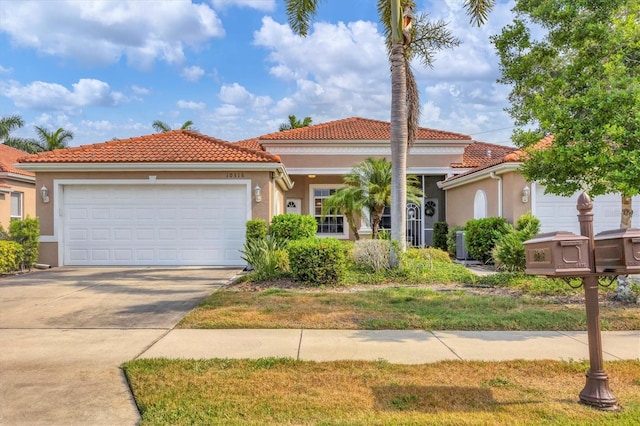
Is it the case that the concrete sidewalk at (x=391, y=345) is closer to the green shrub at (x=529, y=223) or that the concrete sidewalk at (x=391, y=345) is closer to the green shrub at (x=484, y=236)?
the green shrub at (x=529, y=223)

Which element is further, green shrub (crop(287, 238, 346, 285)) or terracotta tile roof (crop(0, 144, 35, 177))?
terracotta tile roof (crop(0, 144, 35, 177))

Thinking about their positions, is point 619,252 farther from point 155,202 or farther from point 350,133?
point 350,133

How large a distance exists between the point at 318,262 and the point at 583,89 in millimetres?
6160

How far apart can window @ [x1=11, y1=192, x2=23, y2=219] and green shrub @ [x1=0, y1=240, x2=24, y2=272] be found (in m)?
7.55

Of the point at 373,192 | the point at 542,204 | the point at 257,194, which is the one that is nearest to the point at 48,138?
the point at 257,194

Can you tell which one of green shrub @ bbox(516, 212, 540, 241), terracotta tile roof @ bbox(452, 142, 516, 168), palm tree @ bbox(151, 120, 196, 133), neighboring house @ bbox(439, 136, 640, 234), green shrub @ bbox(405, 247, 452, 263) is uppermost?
palm tree @ bbox(151, 120, 196, 133)

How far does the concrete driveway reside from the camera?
12.7 feet

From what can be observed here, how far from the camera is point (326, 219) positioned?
2178 cm

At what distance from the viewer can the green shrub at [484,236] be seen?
13809 mm

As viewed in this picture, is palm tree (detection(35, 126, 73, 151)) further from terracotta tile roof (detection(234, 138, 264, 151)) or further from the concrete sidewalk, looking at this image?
the concrete sidewalk

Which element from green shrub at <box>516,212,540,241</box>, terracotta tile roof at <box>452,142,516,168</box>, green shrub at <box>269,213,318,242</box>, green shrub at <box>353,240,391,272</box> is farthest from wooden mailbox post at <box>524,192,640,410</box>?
terracotta tile roof at <box>452,142,516,168</box>

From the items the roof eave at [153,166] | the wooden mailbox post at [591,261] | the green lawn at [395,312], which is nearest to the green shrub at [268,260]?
the green lawn at [395,312]

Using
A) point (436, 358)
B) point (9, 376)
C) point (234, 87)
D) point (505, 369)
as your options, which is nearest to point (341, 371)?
point (436, 358)

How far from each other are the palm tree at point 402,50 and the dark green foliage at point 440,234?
7834 mm
